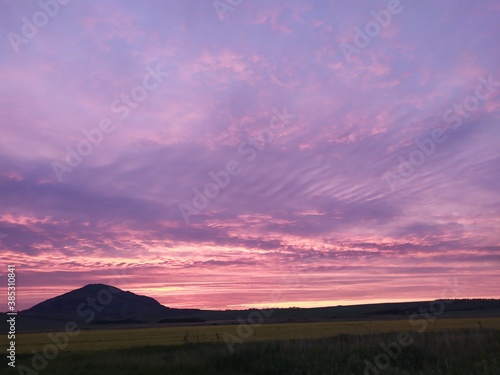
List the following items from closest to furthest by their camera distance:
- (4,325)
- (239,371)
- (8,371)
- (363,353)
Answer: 1. (239,371)
2. (363,353)
3. (8,371)
4. (4,325)

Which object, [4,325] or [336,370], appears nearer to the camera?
[336,370]

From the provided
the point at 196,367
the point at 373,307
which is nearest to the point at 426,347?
the point at 196,367

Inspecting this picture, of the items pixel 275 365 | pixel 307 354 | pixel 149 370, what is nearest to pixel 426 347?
pixel 307 354

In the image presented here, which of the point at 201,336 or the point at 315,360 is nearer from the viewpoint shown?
the point at 315,360

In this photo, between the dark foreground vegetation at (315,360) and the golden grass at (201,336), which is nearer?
the dark foreground vegetation at (315,360)

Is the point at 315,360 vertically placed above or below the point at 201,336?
below

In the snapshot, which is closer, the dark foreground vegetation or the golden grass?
the dark foreground vegetation

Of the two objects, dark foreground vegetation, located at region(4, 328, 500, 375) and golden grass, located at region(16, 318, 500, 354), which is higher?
golden grass, located at region(16, 318, 500, 354)

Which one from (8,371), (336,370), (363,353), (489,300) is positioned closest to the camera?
(336,370)

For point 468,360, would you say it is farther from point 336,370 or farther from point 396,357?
point 336,370

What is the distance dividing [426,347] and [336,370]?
528 cm

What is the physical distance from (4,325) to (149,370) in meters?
115

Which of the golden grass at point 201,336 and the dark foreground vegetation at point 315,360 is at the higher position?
the golden grass at point 201,336

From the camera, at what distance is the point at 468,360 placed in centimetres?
1661
